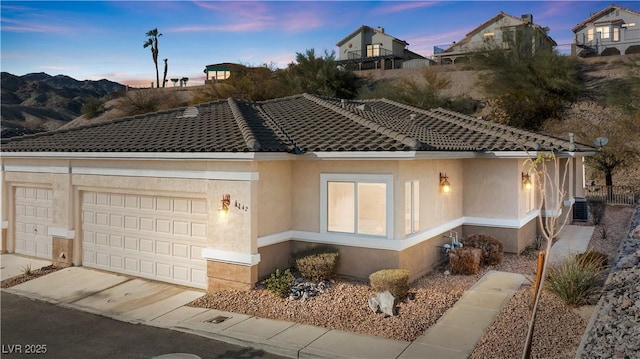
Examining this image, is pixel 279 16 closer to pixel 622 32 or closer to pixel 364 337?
pixel 364 337

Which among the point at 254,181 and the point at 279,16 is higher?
the point at 279,16

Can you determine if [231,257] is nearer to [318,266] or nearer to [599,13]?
[318,266]

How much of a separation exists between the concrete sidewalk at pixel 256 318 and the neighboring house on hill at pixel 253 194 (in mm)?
920

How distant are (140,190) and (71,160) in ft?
9.73

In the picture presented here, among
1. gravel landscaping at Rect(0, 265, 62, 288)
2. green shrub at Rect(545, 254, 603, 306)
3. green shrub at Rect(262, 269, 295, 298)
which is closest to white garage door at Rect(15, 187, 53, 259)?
gravel landscaping at Rect(0, 265, 62, 288)

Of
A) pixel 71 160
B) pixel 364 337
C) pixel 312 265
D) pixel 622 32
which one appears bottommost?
pixel 364 337

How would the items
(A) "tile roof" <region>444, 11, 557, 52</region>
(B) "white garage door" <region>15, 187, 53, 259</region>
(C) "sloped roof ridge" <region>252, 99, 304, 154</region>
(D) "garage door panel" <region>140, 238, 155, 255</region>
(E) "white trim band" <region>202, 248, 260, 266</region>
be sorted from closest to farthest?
(E) "white trim band" <region>202, 248, 260, 266</region>
(C) "sloped roof ridge" <region>252, 99, 304, 154</region>
(D) "garage door panel" <region>140, 238, 155, 255</region>
(B) "white garage door" <region>15, 187, 53, 259</region>
(A) "tile roof" <region>444, 11, 557, 52</region>

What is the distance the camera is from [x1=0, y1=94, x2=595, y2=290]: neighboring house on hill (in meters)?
11.0

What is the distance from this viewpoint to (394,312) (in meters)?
9.23

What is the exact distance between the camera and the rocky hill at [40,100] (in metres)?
74.6

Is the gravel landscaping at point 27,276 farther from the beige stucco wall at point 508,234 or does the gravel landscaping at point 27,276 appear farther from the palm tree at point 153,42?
the palm tree at point 153,42

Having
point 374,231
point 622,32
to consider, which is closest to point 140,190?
point 374,231

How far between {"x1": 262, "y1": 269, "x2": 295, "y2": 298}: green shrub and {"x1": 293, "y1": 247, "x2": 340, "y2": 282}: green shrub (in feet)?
1.09

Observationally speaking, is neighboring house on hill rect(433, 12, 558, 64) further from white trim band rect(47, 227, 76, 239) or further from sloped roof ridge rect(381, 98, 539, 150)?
white trim band rect(47, 227, 76, 239)
